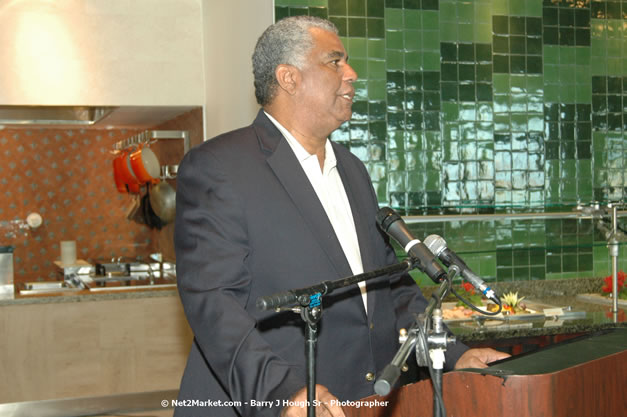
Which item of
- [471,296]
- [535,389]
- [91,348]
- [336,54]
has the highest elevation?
[336,54]

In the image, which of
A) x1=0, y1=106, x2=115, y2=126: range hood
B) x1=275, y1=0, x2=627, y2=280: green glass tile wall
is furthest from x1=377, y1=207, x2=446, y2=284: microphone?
x1=0, y1=106, x2=115, y2=126: range hood

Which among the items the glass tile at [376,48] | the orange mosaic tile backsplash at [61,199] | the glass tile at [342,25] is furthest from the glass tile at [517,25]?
the orange mosaic tile backsplash at [61,199]

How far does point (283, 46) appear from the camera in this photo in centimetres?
181

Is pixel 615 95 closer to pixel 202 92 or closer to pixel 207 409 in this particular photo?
pixel 202 92

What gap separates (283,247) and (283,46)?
1.67 feet

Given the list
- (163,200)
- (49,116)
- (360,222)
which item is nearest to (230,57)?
(163,200)

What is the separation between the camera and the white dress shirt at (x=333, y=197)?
5.76ft

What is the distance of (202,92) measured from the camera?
199 inches

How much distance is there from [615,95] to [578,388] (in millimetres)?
3392

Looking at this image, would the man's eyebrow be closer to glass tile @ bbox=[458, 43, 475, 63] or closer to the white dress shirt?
the white dress shirt

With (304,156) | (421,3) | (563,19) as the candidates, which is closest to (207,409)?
(304,156)

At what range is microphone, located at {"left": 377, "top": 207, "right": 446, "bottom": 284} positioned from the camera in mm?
1363

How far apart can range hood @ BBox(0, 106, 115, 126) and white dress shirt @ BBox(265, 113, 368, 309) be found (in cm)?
403

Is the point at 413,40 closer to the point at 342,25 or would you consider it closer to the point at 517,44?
the point at 342,25
